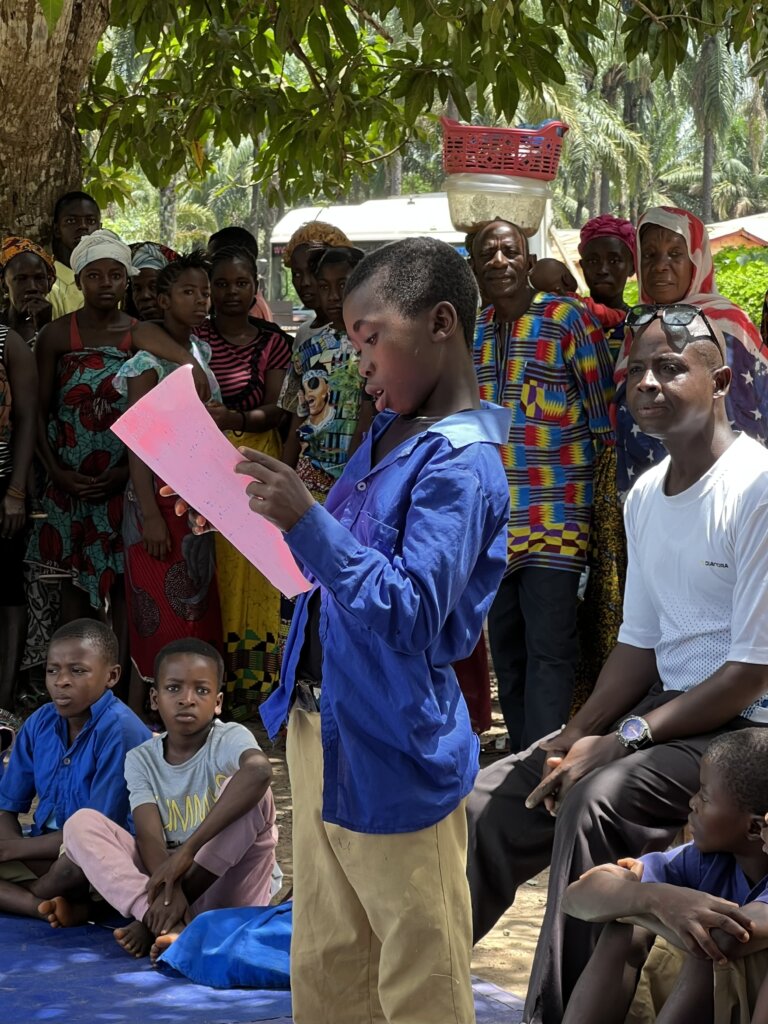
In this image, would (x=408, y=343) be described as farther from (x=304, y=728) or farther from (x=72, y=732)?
(x=72, y=732)

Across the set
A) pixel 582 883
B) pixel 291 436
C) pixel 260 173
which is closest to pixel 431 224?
pixel 260 173

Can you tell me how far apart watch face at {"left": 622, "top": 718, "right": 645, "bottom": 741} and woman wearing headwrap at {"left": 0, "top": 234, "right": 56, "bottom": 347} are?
390 centimetres

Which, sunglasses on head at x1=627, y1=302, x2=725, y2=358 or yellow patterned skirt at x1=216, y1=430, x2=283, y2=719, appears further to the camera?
yellow patterned skirt at x1=216, y1=430, x2=283, y2=719

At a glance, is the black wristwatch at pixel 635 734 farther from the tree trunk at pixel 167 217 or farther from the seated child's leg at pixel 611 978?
the tree trunk at pixel 167 217

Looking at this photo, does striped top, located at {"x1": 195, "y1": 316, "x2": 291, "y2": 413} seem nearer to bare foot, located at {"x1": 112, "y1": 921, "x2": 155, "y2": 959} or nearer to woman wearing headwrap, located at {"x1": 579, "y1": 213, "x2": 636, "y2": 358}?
woman wearing headwrap, located at {"x1": 579, "y1": 213, "x2": 636, "y2": 358}

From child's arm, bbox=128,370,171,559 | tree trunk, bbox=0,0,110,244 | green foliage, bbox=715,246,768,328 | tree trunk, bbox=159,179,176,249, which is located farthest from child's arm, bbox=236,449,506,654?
tree trunk, bbox=159,179,176,249

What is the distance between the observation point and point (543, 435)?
17.6ft

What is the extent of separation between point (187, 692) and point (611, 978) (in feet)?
5.77

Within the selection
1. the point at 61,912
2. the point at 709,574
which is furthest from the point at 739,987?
the point at 61,912

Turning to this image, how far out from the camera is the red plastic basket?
19.9 feet

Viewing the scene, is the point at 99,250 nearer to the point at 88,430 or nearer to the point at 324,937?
the point at 88,430

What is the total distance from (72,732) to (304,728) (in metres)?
1.88

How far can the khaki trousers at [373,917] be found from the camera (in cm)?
251

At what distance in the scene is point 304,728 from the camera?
8.89 ft
